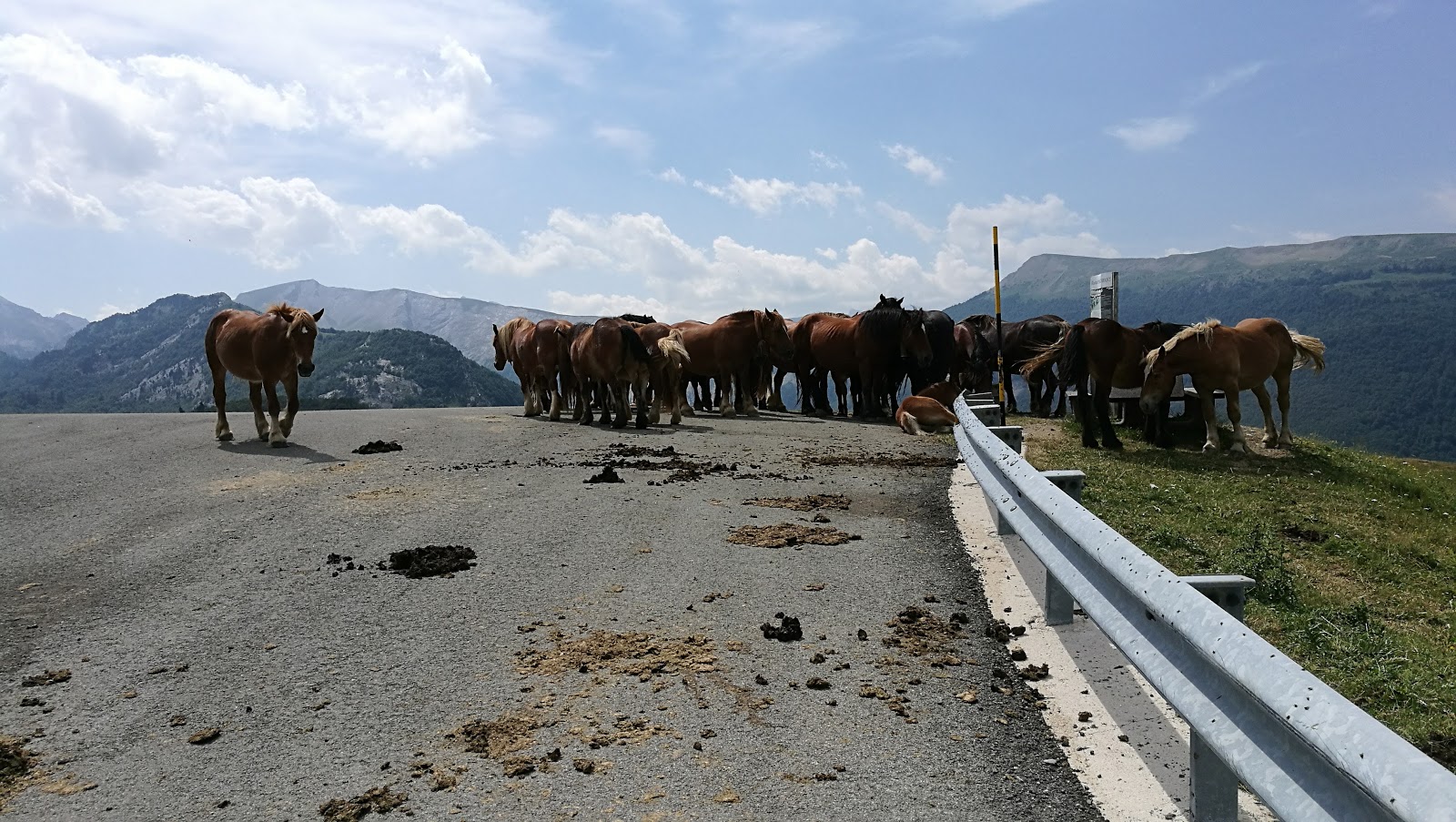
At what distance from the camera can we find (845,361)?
70.5 feet

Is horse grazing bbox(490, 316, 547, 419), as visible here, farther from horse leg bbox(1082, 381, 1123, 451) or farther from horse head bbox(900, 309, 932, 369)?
horse leg bbox(1082, 381, 1123, 451)

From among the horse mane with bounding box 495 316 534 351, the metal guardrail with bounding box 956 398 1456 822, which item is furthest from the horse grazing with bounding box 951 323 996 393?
the metal guardrail with bounding box 956 398 1456 822

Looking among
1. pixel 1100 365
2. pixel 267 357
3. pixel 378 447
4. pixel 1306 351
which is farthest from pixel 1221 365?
pixel 267 357

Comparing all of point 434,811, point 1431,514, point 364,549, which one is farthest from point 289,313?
point 1431,514

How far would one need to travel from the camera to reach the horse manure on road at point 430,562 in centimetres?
600

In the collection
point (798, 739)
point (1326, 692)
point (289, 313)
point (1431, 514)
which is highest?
point (289, 313)

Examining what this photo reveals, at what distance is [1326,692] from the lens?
204cm

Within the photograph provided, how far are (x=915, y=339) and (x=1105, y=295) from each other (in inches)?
149

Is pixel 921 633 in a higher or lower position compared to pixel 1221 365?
lower

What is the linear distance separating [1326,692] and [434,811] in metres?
2.49

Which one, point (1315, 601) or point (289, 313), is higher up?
point (289, 313)

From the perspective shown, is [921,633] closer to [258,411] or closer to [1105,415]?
[1105,415]

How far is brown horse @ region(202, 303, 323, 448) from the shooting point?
13469 millimetres

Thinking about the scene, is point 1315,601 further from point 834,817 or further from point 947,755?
point 834,817
